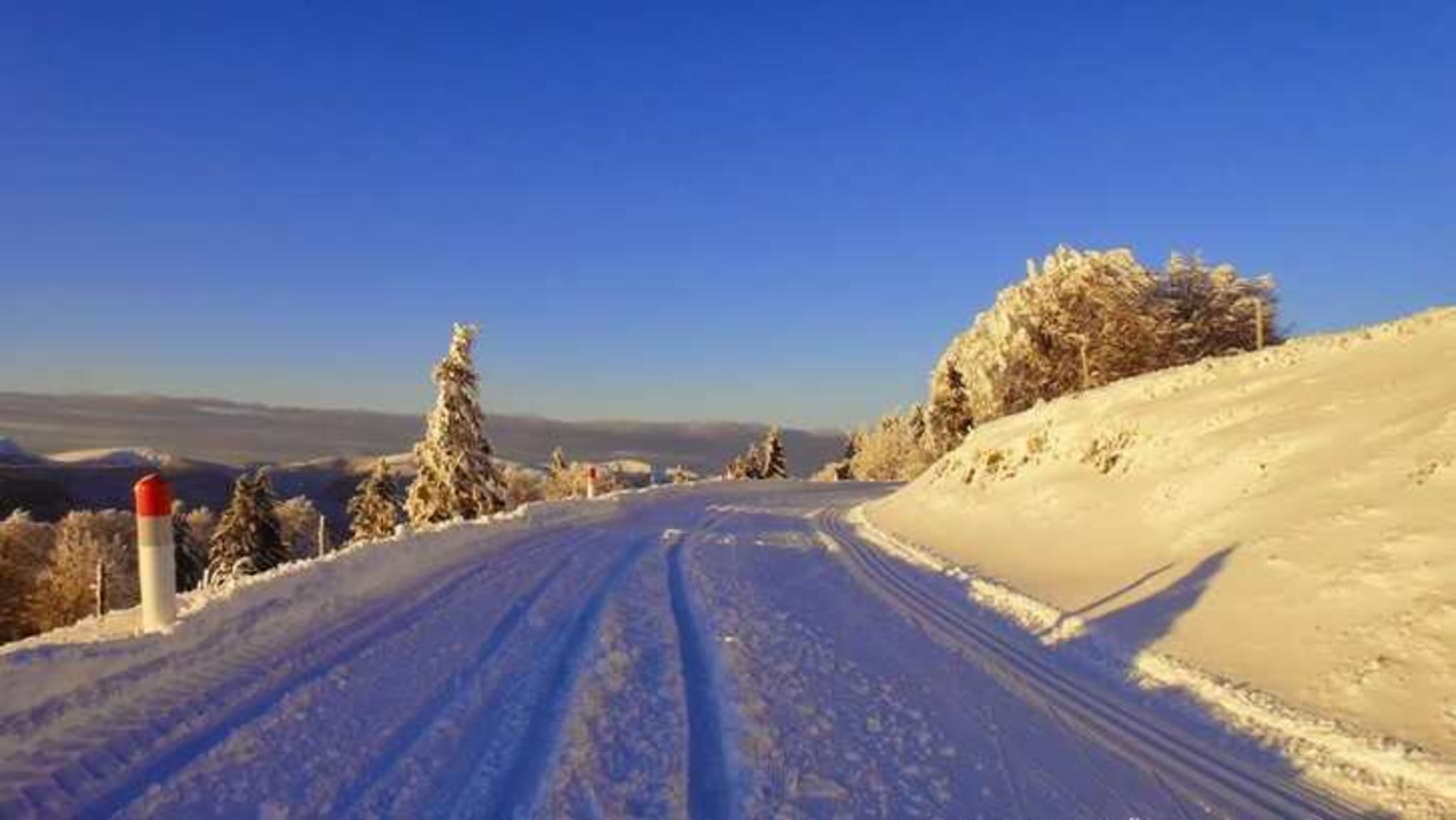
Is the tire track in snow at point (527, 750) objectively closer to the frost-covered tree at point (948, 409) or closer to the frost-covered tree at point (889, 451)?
the frost-covered tree at point (948, 409)

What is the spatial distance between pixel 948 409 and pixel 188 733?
220ft

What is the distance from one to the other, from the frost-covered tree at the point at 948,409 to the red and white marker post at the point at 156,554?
206ft

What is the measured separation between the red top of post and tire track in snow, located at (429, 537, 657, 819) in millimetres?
2825

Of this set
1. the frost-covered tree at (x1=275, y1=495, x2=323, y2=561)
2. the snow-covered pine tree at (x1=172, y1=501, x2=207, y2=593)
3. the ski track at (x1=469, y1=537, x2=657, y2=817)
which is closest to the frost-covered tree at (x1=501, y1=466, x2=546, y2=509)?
the frost-covered tree at (x1=275, y1=495, x2=323, y2=561)

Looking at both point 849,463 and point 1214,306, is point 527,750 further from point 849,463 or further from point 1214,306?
point 849,463

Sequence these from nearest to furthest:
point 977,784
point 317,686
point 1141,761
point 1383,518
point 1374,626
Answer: point 977,784 → point 1141,761 → point 317,686 → point 1374,626 → point 1383,518

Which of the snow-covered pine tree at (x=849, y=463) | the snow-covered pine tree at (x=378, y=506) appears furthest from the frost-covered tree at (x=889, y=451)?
the snow-covered pine tree at (x=378, y=506)

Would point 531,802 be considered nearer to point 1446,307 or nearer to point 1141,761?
point 1141,761

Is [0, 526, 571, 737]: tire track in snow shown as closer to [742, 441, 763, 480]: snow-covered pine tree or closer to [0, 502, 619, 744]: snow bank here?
[0, 502, 619, 744]: snow bank

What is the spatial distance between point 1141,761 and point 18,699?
5.46m

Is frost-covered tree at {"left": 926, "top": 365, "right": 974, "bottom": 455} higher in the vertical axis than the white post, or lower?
higher

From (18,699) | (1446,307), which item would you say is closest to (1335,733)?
(18,699)

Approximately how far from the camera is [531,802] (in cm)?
421

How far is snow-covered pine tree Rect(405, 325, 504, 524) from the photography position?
3984 cm
